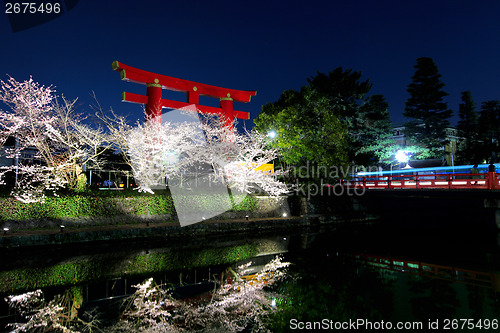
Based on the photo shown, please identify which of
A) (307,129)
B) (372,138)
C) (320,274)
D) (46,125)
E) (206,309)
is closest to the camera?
(206,309)

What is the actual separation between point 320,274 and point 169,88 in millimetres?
15883

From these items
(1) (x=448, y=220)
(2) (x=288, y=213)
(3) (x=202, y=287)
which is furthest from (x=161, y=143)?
(1) (x=448, y=220)

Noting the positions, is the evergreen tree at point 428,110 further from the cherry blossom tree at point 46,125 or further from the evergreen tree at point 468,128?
the cherry blossom tree at point 46,125

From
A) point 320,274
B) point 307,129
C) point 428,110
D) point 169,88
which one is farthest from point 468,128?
point 320,274

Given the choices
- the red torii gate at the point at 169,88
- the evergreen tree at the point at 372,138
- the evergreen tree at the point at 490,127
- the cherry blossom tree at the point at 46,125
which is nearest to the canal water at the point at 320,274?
the cherry blossom tree at the point at 46,125

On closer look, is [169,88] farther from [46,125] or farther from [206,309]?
[206,309]

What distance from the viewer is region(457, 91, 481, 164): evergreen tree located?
32062 mm

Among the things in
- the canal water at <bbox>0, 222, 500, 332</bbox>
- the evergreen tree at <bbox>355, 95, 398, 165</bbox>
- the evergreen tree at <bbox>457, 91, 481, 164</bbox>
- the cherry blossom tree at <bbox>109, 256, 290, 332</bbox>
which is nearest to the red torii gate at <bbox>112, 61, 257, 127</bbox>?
the canal water at <bbox>0, 222, 500, 332</bbox>

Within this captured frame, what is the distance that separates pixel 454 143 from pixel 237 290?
122ft

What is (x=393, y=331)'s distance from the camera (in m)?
5.29

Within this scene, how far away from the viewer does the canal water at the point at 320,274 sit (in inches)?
232

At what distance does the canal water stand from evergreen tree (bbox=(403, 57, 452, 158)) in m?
15.2

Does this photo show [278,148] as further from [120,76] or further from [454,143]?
[454,143]

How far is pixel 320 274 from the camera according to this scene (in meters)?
8.77
